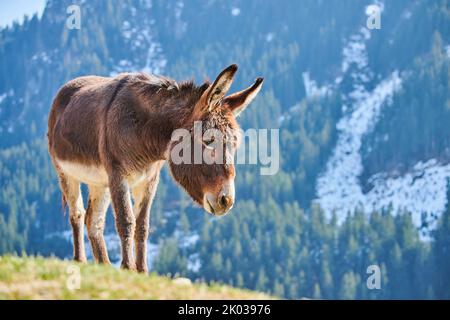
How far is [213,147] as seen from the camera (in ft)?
38.5

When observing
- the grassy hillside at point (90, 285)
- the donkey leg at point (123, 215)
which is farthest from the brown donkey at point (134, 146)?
the grassy hillside at point (90, 285)

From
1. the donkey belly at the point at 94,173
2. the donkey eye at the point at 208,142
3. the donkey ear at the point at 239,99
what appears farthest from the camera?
the donkey belly at the point at 94,173

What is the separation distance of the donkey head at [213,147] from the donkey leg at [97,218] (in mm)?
3019

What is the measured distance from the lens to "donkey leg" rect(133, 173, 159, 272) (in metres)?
13.7

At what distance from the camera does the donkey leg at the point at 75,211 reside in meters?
15.7

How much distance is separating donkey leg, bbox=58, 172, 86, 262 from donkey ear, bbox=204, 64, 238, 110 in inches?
193

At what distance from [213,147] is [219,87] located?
36.6 inches

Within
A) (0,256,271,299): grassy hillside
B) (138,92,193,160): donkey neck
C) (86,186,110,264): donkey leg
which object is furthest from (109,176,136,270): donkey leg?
(86,186,110,264): donkey leg

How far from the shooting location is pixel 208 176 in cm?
1173

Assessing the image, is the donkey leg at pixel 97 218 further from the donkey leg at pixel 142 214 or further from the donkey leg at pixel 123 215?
the donkey leg at pixel 123 215
